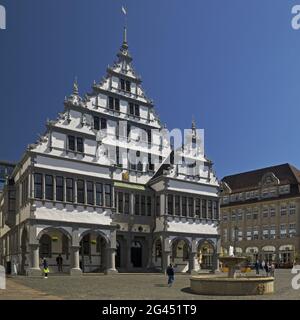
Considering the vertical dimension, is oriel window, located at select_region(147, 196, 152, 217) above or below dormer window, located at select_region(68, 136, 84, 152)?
below

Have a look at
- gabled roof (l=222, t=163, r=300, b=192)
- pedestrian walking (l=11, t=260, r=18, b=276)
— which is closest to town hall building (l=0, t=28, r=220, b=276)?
pedestrian walking (l=11, t=260, r=18, b=276)

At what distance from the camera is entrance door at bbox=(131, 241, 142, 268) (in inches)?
1741

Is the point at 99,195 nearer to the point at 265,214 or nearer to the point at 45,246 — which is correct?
the point at 45,246

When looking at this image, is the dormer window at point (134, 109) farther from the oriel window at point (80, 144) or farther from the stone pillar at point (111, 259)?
the stone pillar at point (111, 259)

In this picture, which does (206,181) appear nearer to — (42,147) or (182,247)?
(182,247)

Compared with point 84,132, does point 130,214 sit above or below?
below

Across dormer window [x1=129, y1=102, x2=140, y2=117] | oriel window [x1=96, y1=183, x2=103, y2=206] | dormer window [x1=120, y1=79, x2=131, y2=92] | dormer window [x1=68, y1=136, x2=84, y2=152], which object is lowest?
oriel window [x1=96, y1=183, x2=103, y2=206]

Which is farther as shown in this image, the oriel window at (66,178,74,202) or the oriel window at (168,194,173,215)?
the oriel window at (168,194,173,215)

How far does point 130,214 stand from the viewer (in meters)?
43.8

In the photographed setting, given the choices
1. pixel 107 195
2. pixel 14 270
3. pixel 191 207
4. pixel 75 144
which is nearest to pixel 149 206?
Result: pixel 191 207

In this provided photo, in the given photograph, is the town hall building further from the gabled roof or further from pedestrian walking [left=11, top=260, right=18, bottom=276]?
the gabled roof

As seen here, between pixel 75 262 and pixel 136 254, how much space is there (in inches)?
348
